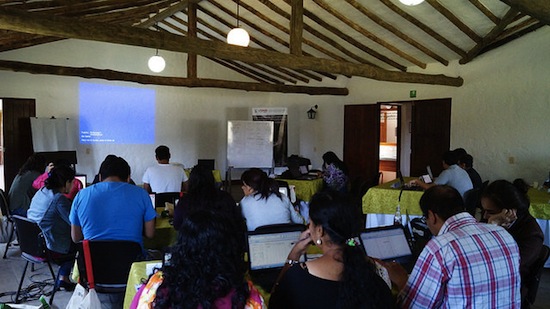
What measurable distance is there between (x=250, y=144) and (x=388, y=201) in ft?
16.2

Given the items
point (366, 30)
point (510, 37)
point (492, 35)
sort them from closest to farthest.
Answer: point (492, 35)
point (510, 37)
point (366, 30)

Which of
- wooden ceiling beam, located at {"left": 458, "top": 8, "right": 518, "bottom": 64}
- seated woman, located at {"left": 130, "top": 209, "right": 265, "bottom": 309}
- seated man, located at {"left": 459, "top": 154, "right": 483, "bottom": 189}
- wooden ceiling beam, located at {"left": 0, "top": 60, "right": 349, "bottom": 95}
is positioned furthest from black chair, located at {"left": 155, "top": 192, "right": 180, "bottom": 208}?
wooden ceiling beam, located at {"left": 458, "top": 8, "right": 518, "bottom": 64}

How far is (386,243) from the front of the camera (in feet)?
7.45

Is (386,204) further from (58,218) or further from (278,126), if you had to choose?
(278,126)

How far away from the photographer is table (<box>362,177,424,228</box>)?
4.75 meters

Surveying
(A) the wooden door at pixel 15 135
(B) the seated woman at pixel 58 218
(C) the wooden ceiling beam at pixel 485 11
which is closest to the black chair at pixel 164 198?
(B) the seated woman at pixel 58 218

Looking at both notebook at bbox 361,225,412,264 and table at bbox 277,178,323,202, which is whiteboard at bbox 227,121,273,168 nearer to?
table at bbox 277,178,323,202

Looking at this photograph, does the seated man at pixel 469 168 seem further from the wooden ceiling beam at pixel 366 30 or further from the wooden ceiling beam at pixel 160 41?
the wooden ceiling beam at pixel 366 30

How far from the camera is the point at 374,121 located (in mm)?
8430

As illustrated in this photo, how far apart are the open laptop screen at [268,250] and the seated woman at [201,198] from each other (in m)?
0.90

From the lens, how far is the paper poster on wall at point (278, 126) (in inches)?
375

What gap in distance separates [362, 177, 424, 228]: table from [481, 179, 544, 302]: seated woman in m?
2.28

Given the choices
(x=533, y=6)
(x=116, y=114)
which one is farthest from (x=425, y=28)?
(x=116, y=114)

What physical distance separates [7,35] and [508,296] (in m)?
7.11
